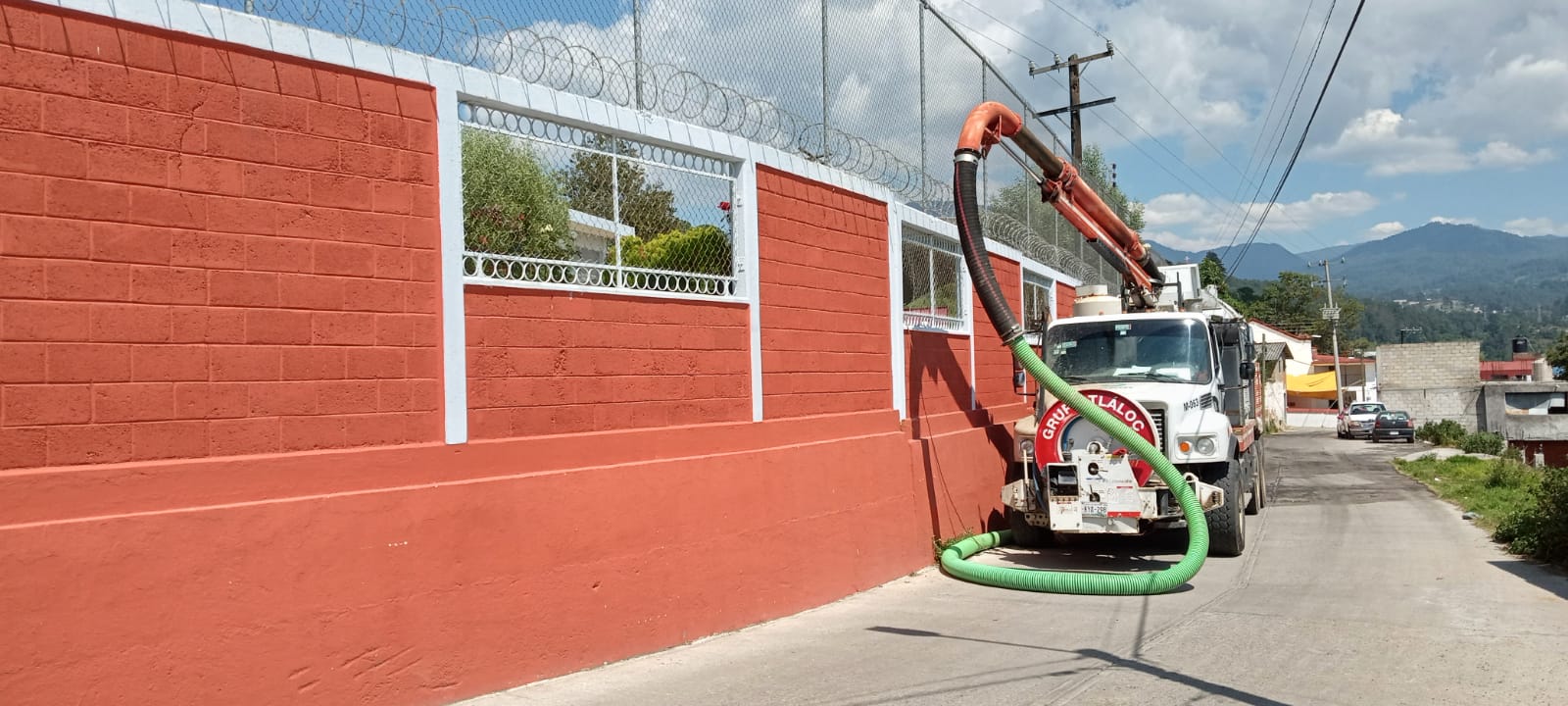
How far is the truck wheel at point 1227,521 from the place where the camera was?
34.9ft

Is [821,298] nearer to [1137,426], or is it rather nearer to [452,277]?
[1137,426]

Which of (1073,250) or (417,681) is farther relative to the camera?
(1073,250)

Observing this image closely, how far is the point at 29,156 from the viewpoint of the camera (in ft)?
14.7

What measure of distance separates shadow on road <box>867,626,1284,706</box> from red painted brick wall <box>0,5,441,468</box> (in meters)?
3.70

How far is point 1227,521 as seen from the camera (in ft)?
34.9

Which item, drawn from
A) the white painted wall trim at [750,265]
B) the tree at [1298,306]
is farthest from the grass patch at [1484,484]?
the tree at [1298,306]

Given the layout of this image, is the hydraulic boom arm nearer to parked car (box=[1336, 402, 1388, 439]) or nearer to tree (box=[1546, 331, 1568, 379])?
parked car (box=[1336, 402, 1388, 439])

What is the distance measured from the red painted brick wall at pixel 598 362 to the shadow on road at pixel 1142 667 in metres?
2.03

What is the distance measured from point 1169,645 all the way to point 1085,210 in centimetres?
772

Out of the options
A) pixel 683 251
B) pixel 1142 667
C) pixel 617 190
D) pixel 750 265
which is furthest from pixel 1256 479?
pixel 617 190

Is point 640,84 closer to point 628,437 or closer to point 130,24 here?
point 628,437

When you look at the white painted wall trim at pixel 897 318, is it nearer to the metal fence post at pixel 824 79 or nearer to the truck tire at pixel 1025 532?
the metal fence post at pixel 824 79

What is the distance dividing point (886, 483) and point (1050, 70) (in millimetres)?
18142

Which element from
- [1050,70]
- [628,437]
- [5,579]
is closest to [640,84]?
[628,437]
